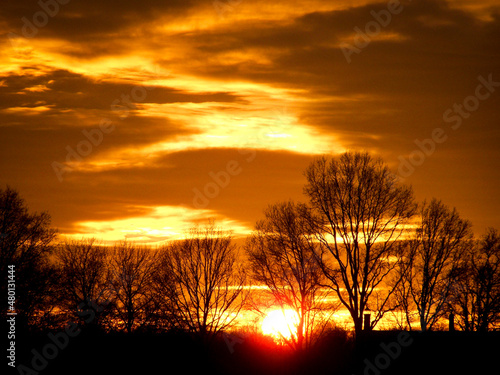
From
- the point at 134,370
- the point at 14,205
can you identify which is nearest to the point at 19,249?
the point at 14,205

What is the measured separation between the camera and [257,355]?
234ft

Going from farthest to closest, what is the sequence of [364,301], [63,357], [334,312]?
[63,357], [334,312], [364,301]

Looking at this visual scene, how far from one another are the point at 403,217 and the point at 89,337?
32.0m

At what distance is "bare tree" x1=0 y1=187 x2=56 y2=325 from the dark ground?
2885 millimetres

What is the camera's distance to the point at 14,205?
201ft

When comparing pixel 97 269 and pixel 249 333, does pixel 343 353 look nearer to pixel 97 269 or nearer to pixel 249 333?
pixel 249 333

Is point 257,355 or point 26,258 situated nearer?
point 26,258
